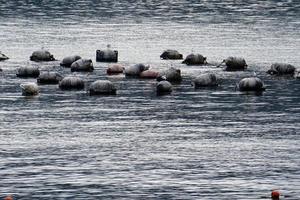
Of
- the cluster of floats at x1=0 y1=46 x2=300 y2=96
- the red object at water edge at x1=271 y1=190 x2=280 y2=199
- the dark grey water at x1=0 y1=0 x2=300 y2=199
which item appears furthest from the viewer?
the cluster of floats at x1=0 y1=46 x2=300 y2=96

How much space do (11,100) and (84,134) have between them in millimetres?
22396

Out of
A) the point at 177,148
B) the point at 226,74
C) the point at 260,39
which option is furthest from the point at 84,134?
the point at 260,39

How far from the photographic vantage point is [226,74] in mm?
137625

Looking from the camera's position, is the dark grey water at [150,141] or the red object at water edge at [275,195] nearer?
the red object at water edge at [275,195]

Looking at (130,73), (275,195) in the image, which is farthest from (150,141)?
(130,73)

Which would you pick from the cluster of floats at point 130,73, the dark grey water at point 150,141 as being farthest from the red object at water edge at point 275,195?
the cluster of floats at point 130,73

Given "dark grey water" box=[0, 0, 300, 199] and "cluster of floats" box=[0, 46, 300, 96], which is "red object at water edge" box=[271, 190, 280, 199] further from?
"cluster of floats" box=[0, 46, 300, 96]

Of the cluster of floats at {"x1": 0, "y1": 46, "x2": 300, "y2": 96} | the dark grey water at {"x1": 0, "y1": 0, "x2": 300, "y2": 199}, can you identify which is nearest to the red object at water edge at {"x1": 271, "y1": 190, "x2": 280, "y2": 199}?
the dark grey water at {"x1": 0, "y1": 0, "x2": 300, "y2": 199}

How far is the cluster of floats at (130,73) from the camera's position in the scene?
394 feet

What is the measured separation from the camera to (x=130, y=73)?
136 meters

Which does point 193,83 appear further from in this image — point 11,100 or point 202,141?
point 202,141

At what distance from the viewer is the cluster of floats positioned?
120037 millimetres

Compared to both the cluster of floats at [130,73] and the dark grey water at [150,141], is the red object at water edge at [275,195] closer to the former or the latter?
the dark grey water at [150,141]

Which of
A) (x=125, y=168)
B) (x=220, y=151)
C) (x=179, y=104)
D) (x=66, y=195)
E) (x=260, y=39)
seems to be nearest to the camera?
(x=66, y=195)
